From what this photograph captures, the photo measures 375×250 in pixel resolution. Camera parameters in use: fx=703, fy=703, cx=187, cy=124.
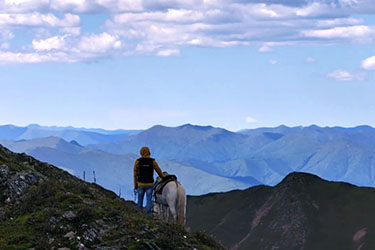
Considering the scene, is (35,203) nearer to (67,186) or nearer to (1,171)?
(67,186)

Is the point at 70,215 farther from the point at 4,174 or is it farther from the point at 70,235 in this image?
the point at 4,174

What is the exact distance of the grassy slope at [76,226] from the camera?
1006 inches

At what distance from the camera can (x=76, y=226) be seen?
2678 centimetres

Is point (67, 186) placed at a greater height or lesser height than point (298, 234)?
greater

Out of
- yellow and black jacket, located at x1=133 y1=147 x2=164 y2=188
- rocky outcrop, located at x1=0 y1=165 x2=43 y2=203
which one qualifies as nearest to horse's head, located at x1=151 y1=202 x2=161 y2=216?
yellow and black jacket, located at x1=133 y1=147 x2=164 y2=188

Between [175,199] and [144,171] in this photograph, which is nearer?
[144,171]

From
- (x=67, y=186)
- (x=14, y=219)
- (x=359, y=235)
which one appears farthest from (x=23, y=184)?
(x=359, y=235)

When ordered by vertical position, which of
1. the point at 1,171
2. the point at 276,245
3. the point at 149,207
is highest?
the point at 1,171

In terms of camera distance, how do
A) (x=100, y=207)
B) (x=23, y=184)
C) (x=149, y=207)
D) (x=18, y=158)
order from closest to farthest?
(x=100, y=207)
(x=23, y=184)
(x=149, y=207)
(x=18, y=158)

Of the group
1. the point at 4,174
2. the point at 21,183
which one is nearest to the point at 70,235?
the point at 21,183

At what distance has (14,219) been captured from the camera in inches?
1110

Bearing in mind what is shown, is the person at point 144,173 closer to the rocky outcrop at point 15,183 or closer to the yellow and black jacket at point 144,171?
the yellow and black jacket at point 144,171

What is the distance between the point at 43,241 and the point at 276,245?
174058mm

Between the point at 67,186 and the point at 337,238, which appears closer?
the point at 67,186
